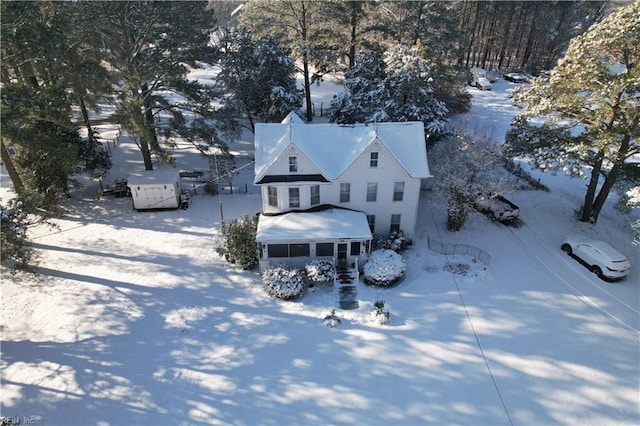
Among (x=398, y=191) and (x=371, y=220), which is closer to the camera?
(x=398, y=191)

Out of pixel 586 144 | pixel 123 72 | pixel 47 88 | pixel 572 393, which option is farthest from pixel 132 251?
pixel 586 144

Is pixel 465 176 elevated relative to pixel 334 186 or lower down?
elevated

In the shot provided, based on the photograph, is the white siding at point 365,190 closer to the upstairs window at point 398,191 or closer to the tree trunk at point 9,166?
the upstairs window at point 398,191

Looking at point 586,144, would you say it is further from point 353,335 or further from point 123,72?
point 123,72

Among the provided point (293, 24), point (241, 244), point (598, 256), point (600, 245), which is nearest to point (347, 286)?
point (241, 244)

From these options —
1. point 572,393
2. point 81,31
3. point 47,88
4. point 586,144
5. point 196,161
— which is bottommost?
point 572,393

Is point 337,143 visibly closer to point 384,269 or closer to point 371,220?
point 371,220
